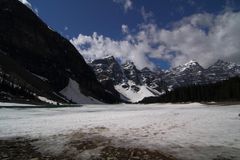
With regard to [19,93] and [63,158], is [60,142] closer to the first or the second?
[63,158]

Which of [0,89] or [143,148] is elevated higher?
[0,89]

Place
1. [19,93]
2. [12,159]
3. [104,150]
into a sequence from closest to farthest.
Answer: [12,159], [104,150], [19,93]

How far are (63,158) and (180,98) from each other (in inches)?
6463

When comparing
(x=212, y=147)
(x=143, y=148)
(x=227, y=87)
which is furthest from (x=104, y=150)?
(x=227, y=87)

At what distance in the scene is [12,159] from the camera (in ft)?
35.9

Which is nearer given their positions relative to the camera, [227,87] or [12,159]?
[12,159]

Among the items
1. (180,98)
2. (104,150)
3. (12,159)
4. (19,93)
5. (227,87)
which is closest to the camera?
(12,159)

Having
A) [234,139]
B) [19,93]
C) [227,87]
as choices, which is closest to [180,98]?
[227,87]

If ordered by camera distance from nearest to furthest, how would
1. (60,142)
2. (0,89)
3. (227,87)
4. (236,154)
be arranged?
(236,154), (60,142), (0,89), (227,87)

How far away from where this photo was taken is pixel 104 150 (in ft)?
42.3

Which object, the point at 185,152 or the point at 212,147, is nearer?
the point at 185,152

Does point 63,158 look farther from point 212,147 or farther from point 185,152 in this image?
point 212,147

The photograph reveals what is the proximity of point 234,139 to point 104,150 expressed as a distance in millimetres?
8247

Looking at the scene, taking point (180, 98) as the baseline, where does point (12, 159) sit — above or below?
below
